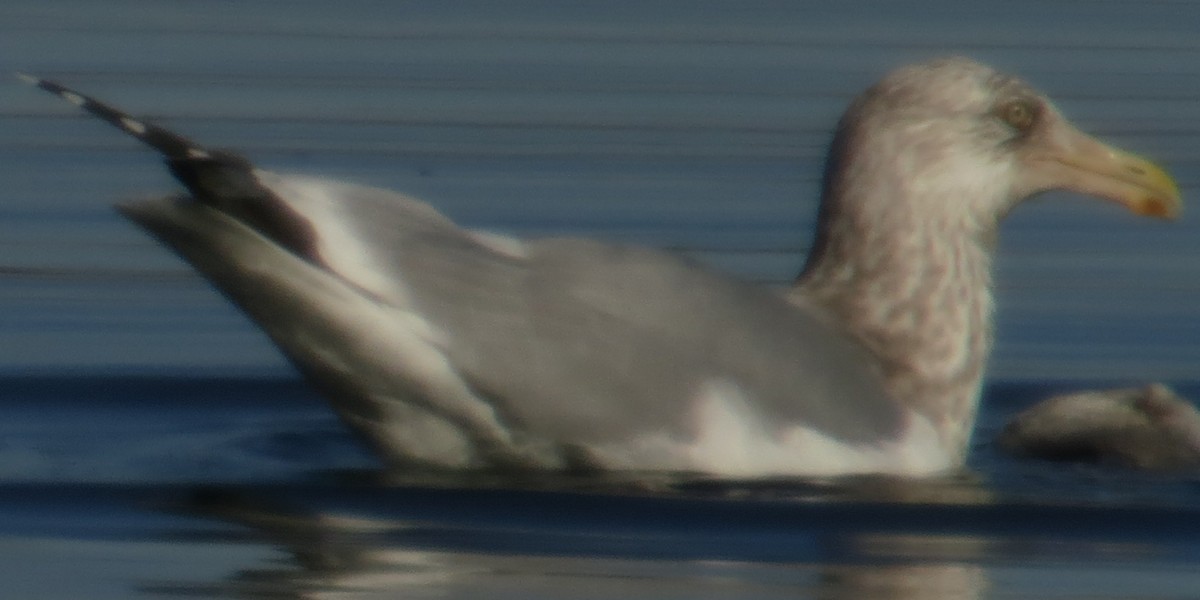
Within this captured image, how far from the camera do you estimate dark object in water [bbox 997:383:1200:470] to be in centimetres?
908

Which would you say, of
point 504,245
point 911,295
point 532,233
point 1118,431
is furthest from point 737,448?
point 532,233

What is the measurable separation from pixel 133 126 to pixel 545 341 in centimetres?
117

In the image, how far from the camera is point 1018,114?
915 cm

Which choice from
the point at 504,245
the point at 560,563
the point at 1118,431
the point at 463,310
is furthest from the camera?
the point at 1118,431

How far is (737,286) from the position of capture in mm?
8211

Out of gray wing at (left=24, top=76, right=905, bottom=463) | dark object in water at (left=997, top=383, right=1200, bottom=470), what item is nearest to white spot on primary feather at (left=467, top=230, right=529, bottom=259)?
gray wing at (left=24, top=76, right=905, bottom=463)

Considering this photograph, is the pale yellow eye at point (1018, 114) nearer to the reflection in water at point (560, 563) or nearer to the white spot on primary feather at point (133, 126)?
the reflection in water at point (560, 563)

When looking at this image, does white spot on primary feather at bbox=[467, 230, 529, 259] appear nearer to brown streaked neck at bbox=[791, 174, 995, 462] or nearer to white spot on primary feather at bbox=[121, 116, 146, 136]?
white spot on primary feather at bbox=[121, 116, 146, 136]

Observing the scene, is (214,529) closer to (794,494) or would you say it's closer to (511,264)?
(511,264)

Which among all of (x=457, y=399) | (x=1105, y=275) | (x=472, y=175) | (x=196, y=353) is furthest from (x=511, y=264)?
(x=472, y=175)

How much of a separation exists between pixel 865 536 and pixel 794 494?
0.27m

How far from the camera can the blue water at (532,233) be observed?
758 cm

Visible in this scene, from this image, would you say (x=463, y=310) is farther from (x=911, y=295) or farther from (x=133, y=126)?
(x=911, y=295)

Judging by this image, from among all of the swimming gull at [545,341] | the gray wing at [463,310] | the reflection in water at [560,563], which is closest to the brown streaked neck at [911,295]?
the swimming gull at [545,341]
